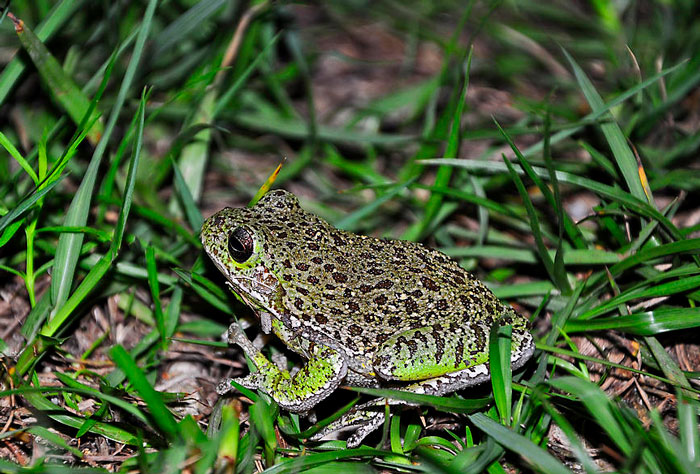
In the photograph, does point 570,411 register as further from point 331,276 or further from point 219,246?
point 219,246

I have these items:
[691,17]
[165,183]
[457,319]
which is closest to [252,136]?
[165,183]

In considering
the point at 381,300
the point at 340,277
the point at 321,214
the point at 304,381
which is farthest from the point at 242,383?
the point at 321,214

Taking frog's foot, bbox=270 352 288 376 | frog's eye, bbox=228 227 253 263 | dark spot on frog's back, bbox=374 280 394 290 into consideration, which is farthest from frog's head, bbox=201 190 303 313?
dark spot on frog's back, bbox=374 280 394 290

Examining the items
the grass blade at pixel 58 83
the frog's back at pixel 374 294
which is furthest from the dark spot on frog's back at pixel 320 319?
the grass blade at pixel 58 83

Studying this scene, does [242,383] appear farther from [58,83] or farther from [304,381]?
[58,83]

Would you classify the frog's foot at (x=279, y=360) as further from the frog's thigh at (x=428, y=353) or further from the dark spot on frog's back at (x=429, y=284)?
the dark spot on frog's back at (x=429, y=284)
